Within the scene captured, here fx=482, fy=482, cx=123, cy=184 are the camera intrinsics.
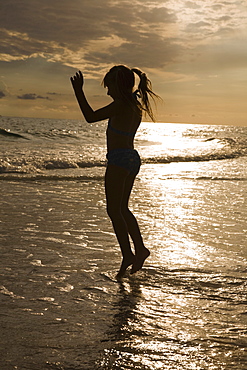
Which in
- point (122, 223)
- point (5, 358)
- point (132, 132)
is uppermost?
point (132, 132)

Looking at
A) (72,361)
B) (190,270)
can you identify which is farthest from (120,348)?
(190,270)

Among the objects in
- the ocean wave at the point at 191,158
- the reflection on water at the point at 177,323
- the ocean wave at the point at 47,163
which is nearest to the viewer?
the reflection on water at the point at 177,323

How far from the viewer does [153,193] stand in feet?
35.0

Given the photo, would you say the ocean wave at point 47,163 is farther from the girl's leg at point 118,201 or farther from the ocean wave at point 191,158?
the girl's leg at point 118,201

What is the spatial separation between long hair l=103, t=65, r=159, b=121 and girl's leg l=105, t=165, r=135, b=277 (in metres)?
0.62

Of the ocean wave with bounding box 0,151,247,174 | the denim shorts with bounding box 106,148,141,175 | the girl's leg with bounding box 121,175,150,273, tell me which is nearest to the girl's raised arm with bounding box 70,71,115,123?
the denim shorts with bounding box 106,148,141,175

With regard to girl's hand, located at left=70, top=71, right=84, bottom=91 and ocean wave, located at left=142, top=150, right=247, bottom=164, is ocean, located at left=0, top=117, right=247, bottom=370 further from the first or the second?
ocean wave, located at left=142, top=150, right=247, bottom=164

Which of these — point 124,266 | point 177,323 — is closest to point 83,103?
point 124,266

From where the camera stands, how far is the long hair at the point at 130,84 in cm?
444

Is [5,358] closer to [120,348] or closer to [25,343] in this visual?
[25,343]

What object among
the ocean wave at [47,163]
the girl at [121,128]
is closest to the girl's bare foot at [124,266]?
the girl at [121,128]

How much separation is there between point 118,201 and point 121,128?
0.70 m

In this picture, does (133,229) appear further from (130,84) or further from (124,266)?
(130,84)

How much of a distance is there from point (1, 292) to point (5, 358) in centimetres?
126
